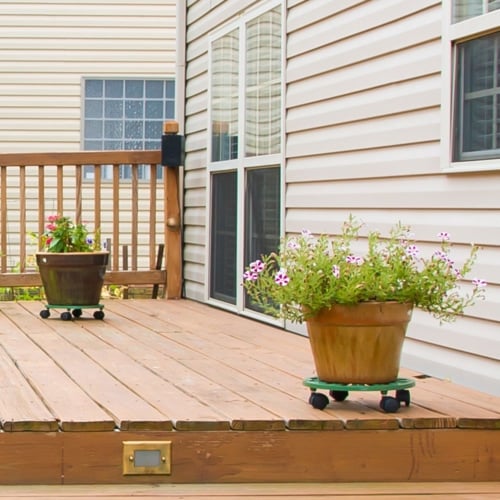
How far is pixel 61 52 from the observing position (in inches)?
Answer: 432

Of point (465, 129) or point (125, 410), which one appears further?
point (465, 129)

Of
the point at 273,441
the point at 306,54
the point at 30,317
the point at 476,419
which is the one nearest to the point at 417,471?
the point at 476,419

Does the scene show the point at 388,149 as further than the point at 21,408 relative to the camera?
Yes

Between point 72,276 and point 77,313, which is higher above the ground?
point 72,276

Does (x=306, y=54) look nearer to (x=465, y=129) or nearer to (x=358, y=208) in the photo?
(x=358, y=208)

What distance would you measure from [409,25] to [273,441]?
79.5 inches

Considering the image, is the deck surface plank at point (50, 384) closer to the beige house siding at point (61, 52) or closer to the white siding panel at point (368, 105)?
the white siding panel at point (368, 105)

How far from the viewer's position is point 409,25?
4688 mm

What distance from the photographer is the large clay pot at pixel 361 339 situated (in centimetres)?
355

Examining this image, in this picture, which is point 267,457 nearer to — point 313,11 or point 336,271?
point 336,271

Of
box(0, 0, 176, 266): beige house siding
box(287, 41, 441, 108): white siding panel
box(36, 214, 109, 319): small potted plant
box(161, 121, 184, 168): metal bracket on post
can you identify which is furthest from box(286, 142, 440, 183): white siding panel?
box(0, 0, 176, 266): beige house siding

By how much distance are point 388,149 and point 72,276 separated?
7.07 feet

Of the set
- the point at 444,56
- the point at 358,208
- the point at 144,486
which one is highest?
the point at 444,56

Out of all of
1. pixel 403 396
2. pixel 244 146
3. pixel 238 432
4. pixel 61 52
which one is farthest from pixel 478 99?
pixel 61 52
